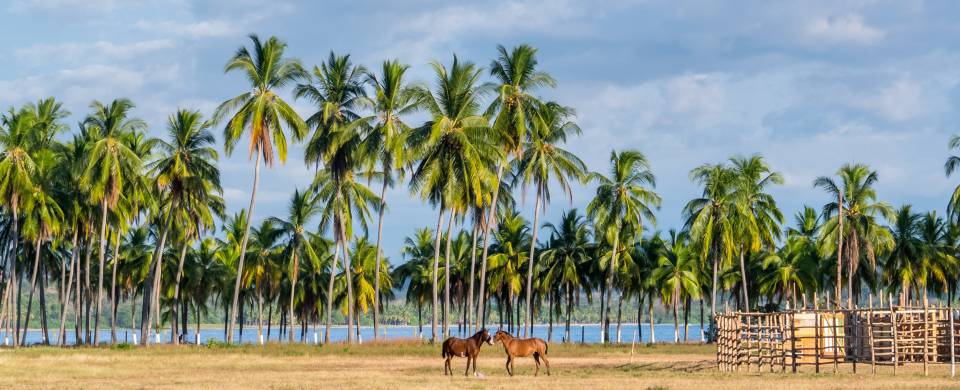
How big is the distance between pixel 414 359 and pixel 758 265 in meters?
41.6

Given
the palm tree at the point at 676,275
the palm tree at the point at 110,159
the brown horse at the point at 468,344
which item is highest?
the palm tree at the point at 110,159

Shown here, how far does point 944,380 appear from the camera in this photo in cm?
3066

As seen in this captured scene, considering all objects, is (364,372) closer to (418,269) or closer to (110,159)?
(110,159)

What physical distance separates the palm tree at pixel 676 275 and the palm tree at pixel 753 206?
5.97m

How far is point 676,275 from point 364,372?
4401 cm

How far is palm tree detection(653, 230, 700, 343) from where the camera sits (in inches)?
2990

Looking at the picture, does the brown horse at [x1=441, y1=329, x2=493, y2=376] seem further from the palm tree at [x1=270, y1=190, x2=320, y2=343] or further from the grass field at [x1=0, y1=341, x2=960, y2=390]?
the palm tree at [x1=270, y1=190, x2=320, y2=343]

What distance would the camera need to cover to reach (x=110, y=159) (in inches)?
2228

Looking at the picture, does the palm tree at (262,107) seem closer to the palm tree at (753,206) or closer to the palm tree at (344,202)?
the palm tree at (344,202)

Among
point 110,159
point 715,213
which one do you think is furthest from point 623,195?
point 110,159

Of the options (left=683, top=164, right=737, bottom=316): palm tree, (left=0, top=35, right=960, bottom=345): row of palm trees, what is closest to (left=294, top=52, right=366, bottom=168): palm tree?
(left=0, top=35, right=960, bottom=345): row of palm trees

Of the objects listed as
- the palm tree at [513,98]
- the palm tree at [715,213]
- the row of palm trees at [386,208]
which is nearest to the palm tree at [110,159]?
the row of palm trees at [386,208]

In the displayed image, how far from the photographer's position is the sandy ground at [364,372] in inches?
1166

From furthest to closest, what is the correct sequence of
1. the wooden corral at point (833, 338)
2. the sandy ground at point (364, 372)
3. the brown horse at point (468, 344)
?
the wooden corral at point (833, 338)
the brown horse at point (468, 344)
the sandy ground at point (364, 372)
